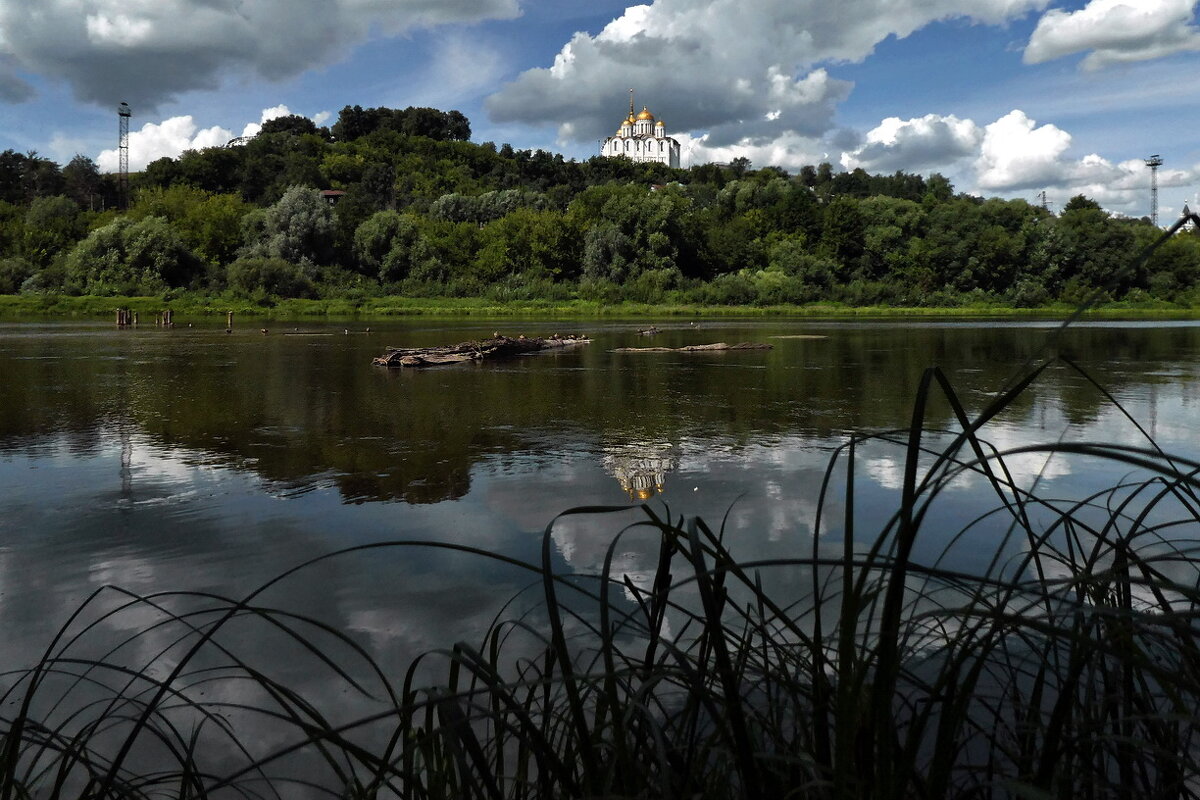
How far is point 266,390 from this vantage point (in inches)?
518

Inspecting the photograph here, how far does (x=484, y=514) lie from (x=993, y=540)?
292 centimetres

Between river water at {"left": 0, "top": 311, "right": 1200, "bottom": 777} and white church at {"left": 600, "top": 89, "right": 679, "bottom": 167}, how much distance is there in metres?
155

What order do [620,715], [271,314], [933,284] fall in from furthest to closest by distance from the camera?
[933,284]
[271,314]
[620,715]

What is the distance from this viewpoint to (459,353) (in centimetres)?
1761

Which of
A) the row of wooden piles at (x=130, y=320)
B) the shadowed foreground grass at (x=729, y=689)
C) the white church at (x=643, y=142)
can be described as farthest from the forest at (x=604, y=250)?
the white church at (x=643, y=142)

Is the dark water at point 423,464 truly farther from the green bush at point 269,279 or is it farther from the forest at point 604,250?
the forest at point 604,250

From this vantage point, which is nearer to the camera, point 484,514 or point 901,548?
point 901,548

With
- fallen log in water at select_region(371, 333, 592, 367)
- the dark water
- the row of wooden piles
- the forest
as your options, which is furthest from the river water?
the forest

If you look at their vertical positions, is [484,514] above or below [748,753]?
below

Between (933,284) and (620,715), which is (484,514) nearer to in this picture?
(620,715)

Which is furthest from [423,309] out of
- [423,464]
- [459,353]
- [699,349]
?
[423,464]

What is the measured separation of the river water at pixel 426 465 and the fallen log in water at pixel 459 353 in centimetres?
63

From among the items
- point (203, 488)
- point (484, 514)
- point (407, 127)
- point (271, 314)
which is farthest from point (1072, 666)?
point (407, 127)

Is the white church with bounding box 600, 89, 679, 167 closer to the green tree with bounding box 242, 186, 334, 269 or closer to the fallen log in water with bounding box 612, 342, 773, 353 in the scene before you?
the green tree with bounding box 242, 186, 334, 269
